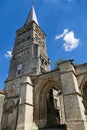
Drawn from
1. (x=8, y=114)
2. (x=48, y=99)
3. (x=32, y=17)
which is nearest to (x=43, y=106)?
(x=48, y=99)

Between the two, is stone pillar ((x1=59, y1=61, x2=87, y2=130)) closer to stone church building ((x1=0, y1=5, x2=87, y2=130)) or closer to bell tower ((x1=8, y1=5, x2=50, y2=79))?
stone church building ((x1=0, y1=5, x2=87, y2=130))

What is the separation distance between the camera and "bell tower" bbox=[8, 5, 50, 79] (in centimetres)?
2122

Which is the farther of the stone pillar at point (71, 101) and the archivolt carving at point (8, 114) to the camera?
the archivolt carving at point (8, 114)

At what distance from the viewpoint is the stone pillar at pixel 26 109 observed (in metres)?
10.2

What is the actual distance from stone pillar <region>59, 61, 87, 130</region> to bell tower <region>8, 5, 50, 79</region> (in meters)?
9.31

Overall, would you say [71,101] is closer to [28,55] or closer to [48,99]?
[48,99]

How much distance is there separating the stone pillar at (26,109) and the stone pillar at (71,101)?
3.25m

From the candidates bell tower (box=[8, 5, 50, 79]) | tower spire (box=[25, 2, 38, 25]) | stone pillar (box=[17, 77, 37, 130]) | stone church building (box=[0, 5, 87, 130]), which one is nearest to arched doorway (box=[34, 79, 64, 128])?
stone church building (box=[0, 5, 87, 130])

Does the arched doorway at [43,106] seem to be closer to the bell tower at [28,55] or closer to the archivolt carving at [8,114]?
the archivolt carving at [8,114]

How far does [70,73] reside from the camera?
1039 cm

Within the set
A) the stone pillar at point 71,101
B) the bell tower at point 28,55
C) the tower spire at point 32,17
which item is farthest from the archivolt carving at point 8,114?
the tower spire at point 32,17

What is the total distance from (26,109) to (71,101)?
3773 mm

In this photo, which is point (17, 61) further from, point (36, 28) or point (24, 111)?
point (24, 111)

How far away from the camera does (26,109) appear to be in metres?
10.8
